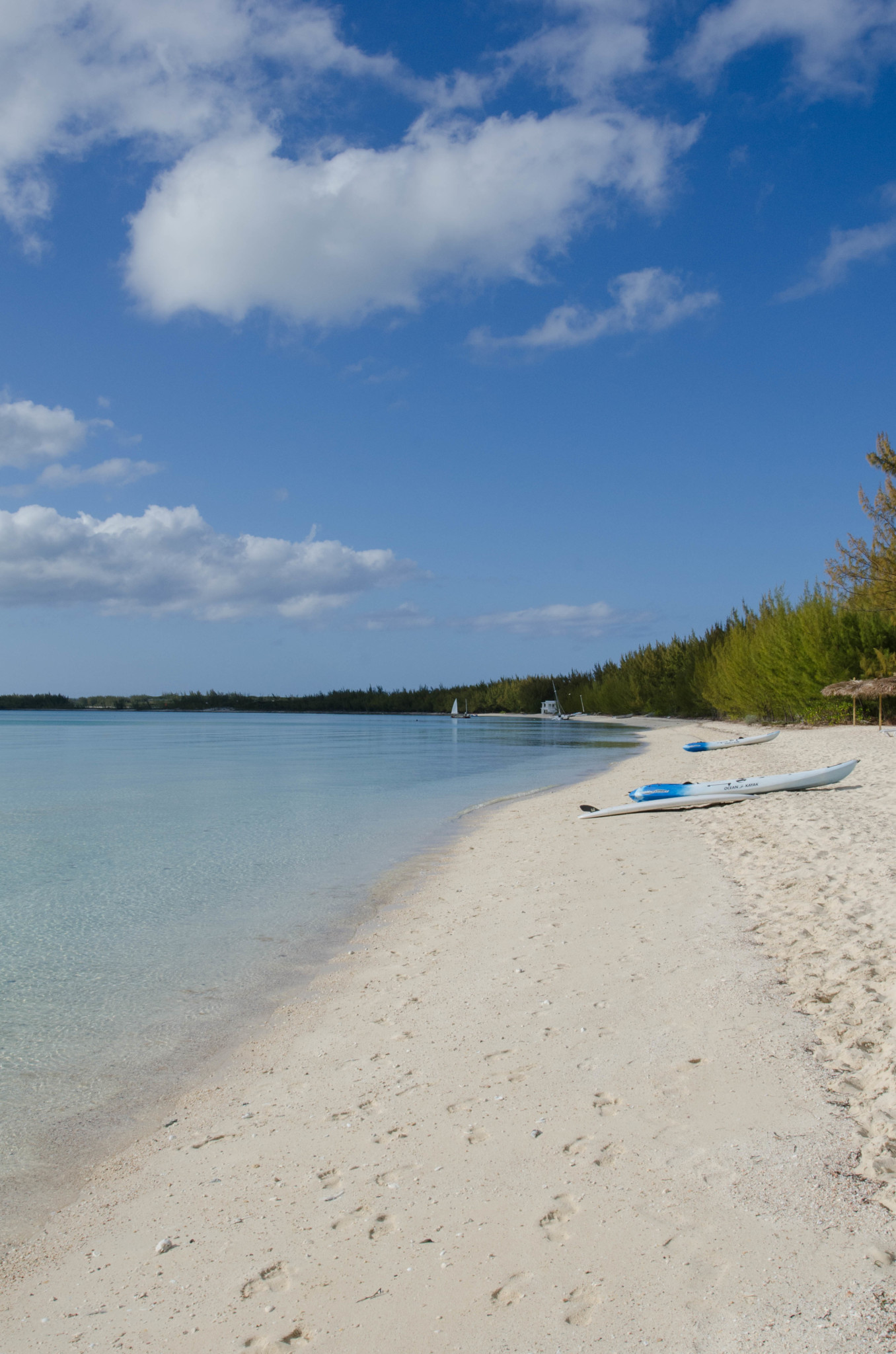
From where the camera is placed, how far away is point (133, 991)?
7910 millimetres

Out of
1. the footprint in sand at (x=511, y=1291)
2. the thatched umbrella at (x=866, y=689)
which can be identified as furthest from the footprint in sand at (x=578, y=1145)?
the thatched umbrella at (x=866, y=689)

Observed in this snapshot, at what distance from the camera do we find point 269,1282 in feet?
10.8

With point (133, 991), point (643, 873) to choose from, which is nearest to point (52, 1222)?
point (133, 991)

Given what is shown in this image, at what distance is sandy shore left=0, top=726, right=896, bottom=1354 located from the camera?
298cm

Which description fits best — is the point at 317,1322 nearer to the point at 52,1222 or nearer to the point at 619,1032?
the point at 52,1222

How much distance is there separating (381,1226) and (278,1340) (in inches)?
28.0

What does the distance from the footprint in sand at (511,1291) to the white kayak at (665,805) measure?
12.9m

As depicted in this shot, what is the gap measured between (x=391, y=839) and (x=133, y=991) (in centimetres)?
876

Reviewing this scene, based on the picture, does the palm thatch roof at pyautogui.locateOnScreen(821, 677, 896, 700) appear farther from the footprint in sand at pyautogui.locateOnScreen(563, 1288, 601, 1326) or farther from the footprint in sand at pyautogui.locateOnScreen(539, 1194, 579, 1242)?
the footprint in sand at pyautogui.locateOnScreen(563, 1288, 601, 1326)

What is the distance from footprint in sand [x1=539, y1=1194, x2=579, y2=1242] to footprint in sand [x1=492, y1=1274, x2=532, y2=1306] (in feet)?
0.91

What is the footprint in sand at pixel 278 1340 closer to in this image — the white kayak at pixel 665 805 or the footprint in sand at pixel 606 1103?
the footprint in sand at pixel 606 1103

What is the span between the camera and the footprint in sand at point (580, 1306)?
9.51 feet

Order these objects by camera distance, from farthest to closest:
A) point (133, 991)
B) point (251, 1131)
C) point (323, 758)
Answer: point (323, 758)
point (133, 991)
point (251, 1131)

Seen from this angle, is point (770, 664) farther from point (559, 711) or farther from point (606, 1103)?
point (559, 711)
